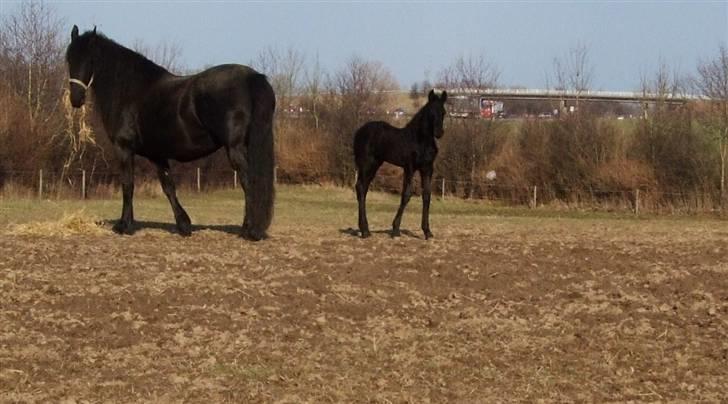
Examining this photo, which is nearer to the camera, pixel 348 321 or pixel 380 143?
pixel 348 321

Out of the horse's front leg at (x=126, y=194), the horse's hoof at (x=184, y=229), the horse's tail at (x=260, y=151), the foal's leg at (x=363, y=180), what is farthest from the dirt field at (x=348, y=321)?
the foal's leg at (x=363, y=180)

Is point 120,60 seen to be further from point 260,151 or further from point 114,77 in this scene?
point 260,151

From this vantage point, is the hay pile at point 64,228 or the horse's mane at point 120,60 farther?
the horse's mane at point 120,60

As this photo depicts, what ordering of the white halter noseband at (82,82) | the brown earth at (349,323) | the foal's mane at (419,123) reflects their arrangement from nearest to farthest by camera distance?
the brown earth at (349,323)
the white halter noseband at (82,82)
the foal's mane at (419,123)

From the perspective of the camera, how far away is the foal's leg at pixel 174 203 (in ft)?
45.1

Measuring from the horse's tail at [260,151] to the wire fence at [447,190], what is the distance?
83.5 feet

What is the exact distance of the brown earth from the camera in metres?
7.92

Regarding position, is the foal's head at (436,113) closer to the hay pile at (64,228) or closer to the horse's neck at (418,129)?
the horse's neck at (418,129)

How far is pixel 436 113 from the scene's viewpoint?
598 inches

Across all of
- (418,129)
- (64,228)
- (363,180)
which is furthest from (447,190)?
(64,228)

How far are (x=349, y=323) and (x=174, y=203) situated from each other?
5.36 m

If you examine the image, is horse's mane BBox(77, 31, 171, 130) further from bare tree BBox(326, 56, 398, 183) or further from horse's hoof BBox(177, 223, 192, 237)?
bare tree BBox(326, 56, 398, 183)

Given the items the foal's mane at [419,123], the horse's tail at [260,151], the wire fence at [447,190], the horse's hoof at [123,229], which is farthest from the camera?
the wire fence at [447,190]

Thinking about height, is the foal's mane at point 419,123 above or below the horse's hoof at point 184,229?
above
